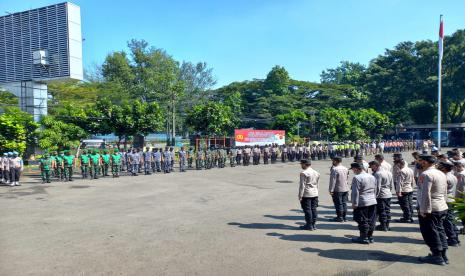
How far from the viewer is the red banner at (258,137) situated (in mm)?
28006

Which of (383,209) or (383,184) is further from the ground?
(383,184)

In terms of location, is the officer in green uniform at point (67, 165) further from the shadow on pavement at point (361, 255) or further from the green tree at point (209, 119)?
the shadow on pavement at point (361, 255)

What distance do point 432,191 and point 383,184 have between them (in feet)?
6.69

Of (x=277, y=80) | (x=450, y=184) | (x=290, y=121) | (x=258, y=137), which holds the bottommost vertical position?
(x=450, y=184)

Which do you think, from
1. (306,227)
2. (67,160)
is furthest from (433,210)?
(67,160)

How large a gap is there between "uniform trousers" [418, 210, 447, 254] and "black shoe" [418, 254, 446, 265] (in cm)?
10

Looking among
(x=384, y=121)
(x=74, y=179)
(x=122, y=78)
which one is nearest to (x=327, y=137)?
(x=384, y=121)

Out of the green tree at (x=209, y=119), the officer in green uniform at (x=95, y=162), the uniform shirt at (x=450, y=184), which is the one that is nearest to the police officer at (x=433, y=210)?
the uniform shirt at (x=450, y=184)

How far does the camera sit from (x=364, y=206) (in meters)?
7.50

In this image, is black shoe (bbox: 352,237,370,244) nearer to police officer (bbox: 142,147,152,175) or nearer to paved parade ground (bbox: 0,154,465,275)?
paved parade ground (bbox: 0,154,465,275)

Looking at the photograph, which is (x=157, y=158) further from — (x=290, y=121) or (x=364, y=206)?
(x=364, y=206)

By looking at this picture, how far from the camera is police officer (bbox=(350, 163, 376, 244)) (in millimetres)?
7441

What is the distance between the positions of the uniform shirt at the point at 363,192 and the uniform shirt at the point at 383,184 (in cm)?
84

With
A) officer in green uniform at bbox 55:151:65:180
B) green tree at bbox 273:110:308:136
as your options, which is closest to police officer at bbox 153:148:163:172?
officer in green uniform at bbox 55:151:65:180
